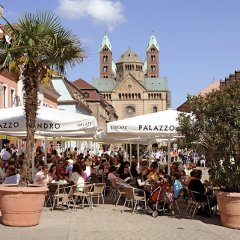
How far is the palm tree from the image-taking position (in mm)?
11148

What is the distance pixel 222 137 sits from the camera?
10.3 m

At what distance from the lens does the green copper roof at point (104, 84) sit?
533 feet

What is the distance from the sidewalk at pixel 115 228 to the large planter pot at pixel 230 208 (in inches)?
6.9

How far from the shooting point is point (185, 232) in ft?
31.2

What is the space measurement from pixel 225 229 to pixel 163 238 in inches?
67.0

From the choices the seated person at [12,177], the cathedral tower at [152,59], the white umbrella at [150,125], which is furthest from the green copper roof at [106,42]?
the seated person at [12,177]

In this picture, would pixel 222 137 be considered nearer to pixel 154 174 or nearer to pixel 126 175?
pixel 154 174

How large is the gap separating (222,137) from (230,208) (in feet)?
4.83

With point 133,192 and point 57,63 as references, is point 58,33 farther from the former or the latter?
point 133,192

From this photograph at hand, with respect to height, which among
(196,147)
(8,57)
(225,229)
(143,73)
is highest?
(143,73)

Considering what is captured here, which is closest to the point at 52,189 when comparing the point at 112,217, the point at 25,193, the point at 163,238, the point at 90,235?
the point at 112,217

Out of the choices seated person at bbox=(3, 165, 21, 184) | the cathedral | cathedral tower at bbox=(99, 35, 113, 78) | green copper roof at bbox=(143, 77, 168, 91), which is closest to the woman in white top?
seated person at bbox=(3, 165, 21, 184)

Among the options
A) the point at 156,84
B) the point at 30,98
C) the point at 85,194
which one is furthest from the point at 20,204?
the point at 156,84

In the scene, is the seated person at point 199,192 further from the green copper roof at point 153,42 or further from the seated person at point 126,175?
the green copper roof at point 153,42
